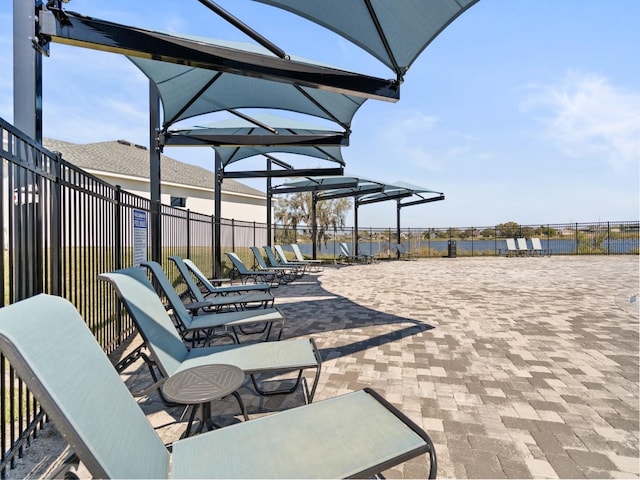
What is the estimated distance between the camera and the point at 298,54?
226 inches

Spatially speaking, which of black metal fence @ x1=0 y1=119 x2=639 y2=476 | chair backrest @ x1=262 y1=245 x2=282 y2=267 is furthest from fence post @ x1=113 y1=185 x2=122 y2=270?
chair backrest @ x1=262 y1=245 x2=282 y2=267

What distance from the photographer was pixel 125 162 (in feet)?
61.6

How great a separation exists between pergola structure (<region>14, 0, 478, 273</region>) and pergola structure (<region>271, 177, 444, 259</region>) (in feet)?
23.5

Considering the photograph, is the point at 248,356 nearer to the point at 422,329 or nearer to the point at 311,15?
the point at 422,329

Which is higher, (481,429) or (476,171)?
(476,171)

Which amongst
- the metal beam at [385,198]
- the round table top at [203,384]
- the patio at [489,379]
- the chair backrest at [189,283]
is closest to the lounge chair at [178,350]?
the round table top at [203,384]

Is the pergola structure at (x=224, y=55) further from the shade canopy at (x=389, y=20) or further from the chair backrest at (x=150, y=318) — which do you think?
the chair backrest at (x=150, y=318)

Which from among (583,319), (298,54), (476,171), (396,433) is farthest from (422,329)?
(476,171)

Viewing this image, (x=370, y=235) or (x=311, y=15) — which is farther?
(x=370, y=235)

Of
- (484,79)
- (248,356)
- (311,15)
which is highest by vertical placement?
(484,79)

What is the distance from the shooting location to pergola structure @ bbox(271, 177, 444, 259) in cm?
1390

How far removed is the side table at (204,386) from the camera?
1640 mm

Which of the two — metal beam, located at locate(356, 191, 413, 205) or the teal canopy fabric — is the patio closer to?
the teal canopy fabric

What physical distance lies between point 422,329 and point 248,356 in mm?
3176
